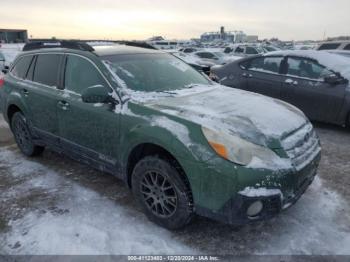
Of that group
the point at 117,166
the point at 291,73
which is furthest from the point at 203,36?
the point at 117,166

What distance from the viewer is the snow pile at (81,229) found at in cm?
303

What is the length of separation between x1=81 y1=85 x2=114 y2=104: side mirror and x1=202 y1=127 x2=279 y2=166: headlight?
116cm

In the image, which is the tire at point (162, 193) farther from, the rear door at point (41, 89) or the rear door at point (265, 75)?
the rear door at point (265, 75)

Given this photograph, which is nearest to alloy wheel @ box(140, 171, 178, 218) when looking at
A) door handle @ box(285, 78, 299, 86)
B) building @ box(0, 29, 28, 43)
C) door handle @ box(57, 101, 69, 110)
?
door handle @ box(57, 101, 69, 110)

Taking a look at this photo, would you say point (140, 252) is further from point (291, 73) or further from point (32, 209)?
point (291, 73)

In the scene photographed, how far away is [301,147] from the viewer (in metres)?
3.12

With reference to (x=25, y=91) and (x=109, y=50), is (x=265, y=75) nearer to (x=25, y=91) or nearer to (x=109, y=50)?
(x=109, y=50)

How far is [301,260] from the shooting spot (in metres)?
2.85

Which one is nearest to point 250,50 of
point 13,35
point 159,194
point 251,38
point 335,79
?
point 335,79

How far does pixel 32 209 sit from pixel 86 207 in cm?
58

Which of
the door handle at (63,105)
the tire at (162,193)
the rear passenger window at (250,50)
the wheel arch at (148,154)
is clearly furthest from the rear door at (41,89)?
the rear passenger window at (250,50)

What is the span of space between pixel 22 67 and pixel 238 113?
352cm

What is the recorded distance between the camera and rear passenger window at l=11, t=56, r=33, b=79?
499cm

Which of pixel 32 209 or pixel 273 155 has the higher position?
pixel 273 155
